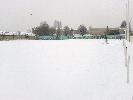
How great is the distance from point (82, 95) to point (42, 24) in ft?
413

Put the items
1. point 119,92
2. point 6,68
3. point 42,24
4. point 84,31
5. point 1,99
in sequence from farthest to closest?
1. point 84,31
2. point 42,24
3. point 6,68
4. point 119,92
5. point 1,99

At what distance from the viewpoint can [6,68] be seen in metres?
16.4

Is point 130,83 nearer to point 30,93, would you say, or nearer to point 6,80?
point 30,93

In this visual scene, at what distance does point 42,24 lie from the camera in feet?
444

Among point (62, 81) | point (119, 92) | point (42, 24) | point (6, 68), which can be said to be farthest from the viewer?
point (42, 24)

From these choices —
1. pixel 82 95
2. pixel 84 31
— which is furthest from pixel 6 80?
pixel 84 31

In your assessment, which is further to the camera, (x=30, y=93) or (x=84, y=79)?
(x=84, y=79)

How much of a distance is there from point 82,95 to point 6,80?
3.67 m

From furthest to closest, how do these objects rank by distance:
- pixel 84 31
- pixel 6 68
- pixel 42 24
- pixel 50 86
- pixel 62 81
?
pixel 84 31 < pixel 42 24 < pixel 6 68 < pixel 62 81 < pixel 50 86

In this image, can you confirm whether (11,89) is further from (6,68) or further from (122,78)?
(6,68)

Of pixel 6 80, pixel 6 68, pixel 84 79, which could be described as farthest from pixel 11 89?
pixel 6 68

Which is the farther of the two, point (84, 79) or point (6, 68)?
point (6, 68)

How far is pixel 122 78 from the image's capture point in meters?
13.0

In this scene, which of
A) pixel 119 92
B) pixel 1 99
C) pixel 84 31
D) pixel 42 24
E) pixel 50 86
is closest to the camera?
pixel 1 99
